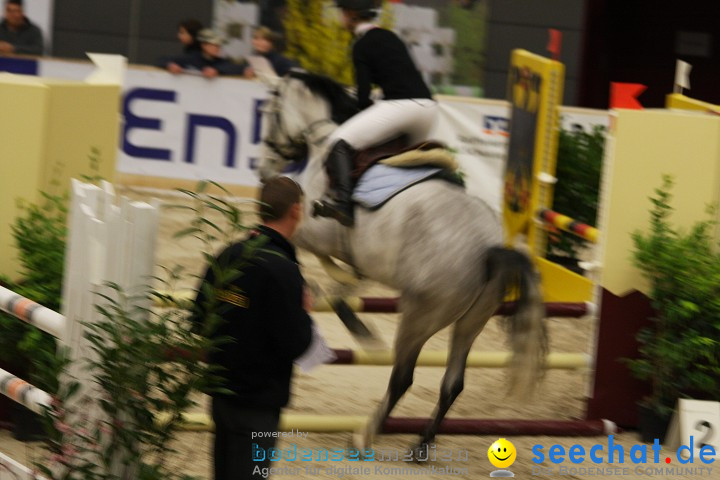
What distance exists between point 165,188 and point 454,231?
668 cm

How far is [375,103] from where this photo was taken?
243 inches

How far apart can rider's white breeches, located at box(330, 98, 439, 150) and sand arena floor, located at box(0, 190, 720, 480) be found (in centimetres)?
108

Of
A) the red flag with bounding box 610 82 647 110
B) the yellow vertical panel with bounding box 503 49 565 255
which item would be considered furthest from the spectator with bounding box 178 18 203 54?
the red flag with bounding box 610 82 647 110

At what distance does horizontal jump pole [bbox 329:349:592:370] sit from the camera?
5730 mm

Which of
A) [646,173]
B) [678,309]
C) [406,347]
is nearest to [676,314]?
[678,309]

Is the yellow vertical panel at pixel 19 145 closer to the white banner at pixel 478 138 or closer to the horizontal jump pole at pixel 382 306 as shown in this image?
the horizontal jump pole at pixel 382 306

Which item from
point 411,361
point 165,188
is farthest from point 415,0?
point 411,361

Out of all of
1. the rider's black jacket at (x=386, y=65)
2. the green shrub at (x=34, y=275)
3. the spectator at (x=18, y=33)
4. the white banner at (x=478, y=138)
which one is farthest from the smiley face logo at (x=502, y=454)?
the spectator at (x=18, y=33)

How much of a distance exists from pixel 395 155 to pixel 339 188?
1.11ft

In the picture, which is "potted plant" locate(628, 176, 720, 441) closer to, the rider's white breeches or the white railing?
the rider's white breeches

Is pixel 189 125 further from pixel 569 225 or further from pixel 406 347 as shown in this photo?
pixel 406 347

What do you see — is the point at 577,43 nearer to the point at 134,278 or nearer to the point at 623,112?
the point at 623,112

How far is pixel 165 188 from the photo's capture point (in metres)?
11.5

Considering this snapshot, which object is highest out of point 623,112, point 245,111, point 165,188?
point 623,112
